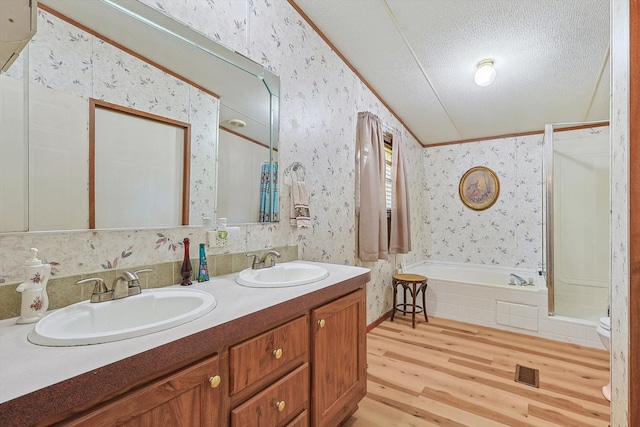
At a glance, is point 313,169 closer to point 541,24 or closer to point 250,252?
point 250,252

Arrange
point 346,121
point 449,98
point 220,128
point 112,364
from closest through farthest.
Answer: point 112,364 < point 220,128 < point 346,121 < point 449,98

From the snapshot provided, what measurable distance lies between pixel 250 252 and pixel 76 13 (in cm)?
124

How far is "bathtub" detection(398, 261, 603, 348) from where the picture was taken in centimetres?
271

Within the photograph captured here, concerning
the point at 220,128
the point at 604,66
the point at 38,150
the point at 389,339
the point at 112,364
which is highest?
the point at 604,66

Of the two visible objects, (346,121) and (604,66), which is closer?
(604,66)

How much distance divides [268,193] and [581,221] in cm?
381

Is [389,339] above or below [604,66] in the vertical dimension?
below

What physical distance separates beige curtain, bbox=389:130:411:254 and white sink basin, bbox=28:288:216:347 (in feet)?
7.99

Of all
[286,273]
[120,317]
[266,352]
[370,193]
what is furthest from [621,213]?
[370,193]

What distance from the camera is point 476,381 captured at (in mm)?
2025

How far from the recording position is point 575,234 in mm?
3453

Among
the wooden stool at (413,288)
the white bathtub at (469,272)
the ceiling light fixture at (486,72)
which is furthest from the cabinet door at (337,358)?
the white bathtub at (469,272)

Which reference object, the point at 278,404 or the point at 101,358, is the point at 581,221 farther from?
the point at 101,358

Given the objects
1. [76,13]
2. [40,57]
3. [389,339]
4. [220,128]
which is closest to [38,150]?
[40,57]
